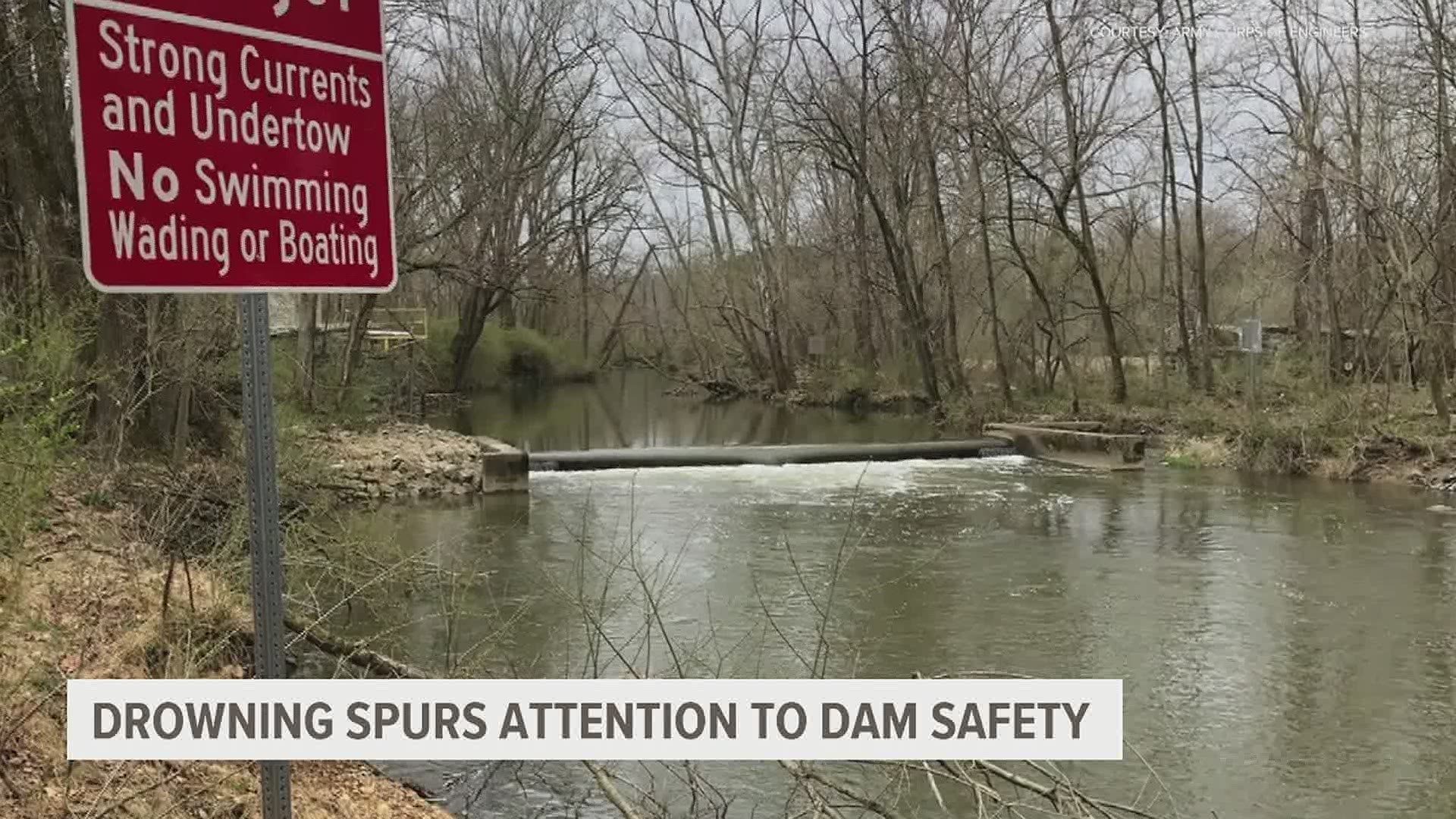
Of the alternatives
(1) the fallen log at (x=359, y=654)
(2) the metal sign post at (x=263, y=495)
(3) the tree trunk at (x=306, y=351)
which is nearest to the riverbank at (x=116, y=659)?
(1) the fallen log at (x=359, y=654)

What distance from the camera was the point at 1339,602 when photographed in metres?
9.12

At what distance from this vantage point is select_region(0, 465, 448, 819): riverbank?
3.56 meters

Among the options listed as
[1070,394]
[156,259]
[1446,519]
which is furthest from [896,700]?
[1070,394]

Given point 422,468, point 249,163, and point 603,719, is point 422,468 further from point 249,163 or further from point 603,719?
point 249,163

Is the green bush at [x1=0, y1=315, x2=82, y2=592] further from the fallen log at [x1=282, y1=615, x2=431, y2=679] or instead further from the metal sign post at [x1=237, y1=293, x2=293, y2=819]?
the metal sign post at [x1=237, y1=293, x2=293, y2=819]

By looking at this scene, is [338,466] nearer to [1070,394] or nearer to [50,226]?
[50,226]

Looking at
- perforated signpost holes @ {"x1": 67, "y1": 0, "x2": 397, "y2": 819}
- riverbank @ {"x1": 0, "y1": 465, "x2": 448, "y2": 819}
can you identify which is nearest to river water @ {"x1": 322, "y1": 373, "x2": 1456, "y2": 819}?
riverbank @ {"x1": 0, "y1": 465, "x2": 448, "y2": 819}

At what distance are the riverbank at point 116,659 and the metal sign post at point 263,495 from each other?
1747 mm

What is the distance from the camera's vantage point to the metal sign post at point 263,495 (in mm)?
1905

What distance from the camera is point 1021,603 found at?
30.1ft

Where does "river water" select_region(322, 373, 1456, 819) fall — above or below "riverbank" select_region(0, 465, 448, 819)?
below

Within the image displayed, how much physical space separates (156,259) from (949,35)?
2384 cm

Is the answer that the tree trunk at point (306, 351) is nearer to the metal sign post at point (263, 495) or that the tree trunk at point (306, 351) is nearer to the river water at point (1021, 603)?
the river water at point (1021, 603)

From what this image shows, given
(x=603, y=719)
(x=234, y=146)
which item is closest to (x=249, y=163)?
(x=234, y=146)
